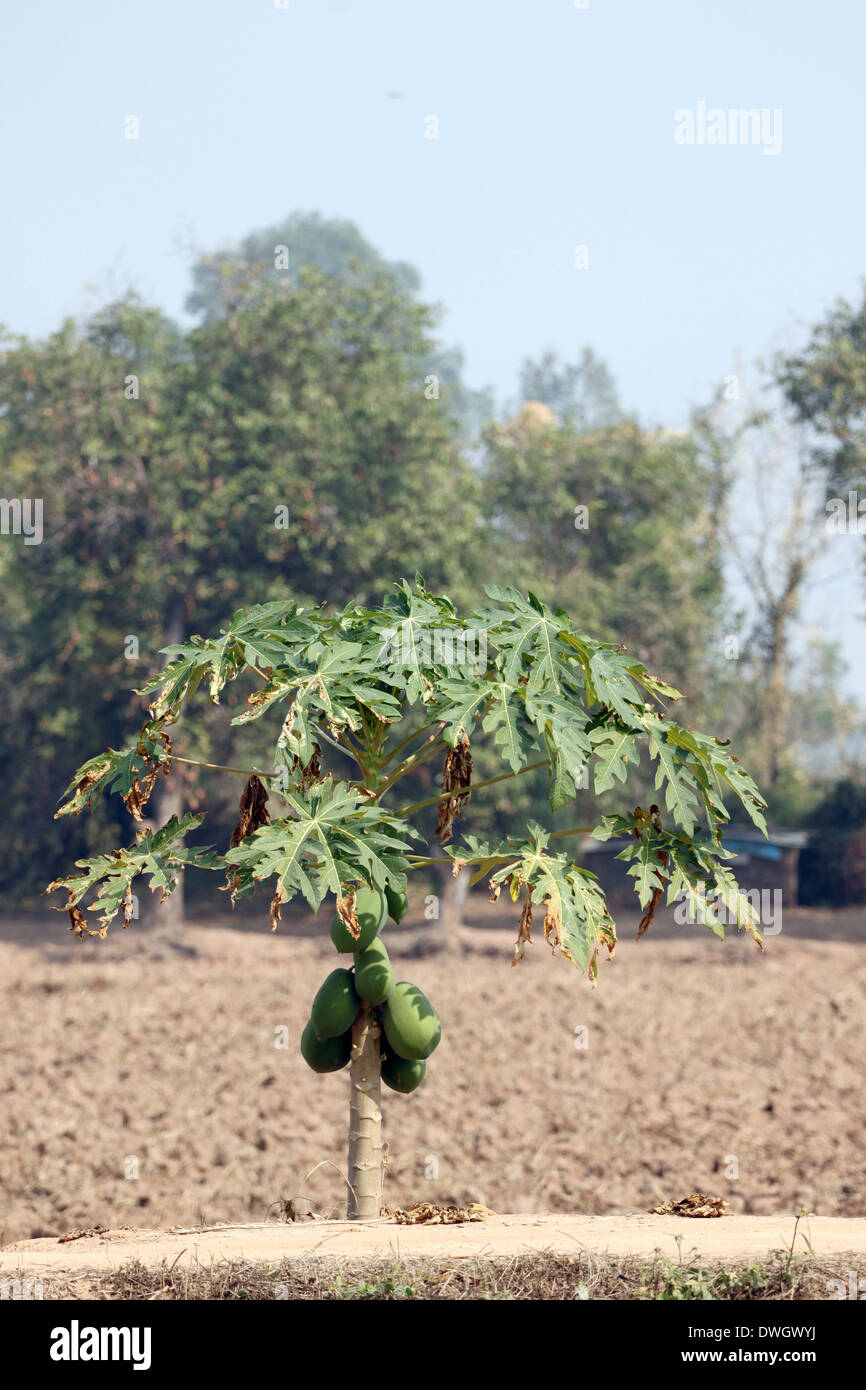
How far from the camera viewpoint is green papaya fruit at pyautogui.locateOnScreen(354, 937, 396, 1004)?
4926mm

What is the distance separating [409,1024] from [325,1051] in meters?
0.36

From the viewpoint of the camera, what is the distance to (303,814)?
4441mm

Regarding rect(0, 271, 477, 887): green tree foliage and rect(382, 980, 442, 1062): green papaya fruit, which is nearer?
rect(382, 980, 442, 1062): green papaya fruit

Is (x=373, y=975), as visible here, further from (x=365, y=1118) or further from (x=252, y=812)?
(x=252, y=812)

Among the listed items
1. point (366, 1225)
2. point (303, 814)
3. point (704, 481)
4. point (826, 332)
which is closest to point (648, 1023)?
point (366, 1225)

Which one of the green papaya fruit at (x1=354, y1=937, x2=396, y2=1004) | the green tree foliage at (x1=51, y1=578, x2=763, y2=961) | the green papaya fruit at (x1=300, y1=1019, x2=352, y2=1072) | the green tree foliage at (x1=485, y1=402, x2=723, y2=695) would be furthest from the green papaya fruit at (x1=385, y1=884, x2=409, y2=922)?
the green tree foliage at (x1=485, y1=402, x2=723, y2=695)

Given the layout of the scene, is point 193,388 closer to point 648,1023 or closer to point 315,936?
point 315,936

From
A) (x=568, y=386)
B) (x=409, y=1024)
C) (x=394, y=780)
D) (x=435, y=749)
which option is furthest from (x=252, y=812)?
(x=568, y=386)

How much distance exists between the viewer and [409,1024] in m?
4.98

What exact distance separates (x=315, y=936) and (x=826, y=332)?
47.0 ft

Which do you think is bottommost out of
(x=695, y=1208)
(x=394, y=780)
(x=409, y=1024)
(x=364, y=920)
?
(x=695, y=1208)

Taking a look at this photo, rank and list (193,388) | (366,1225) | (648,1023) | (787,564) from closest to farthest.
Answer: (366,1225)
(648,1023)
(193,388)
(787,564)

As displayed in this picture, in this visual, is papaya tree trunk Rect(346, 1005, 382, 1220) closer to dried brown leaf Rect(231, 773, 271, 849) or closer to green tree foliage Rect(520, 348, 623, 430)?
dried brown leaf Rect(231, 773, 271, 849)
